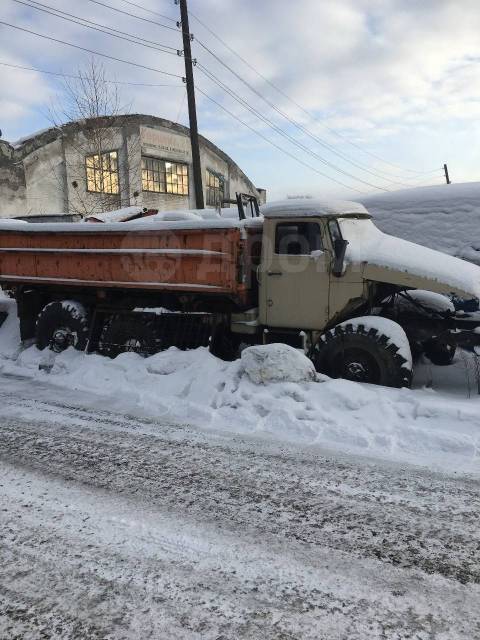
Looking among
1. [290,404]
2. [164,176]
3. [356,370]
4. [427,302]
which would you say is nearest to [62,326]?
[290,404]

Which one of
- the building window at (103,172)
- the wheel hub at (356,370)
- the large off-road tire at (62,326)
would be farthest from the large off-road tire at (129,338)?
the building window at (103,172)

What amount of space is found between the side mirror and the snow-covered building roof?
42 centimetres

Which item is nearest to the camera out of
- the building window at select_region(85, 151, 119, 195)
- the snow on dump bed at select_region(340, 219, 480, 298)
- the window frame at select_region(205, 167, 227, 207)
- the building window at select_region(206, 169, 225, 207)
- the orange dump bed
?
the snow on dump bed at select_region(340, 219, 480, 298)

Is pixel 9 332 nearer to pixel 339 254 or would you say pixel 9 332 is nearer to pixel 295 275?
pixel 295 275

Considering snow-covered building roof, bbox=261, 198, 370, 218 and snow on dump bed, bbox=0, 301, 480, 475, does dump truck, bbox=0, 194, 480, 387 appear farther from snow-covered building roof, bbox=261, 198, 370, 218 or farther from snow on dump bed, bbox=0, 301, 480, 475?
snow on dump bed, bbox=0, 301, 480, 475

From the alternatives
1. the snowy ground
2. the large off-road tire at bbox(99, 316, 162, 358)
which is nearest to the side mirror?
the snowy ground

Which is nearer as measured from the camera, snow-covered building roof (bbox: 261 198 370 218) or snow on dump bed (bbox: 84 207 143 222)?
snow-covered building roof (bbox: 261 198 370 218)

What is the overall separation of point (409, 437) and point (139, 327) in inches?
163

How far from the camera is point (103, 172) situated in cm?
2164

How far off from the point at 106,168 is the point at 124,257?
1717 cm

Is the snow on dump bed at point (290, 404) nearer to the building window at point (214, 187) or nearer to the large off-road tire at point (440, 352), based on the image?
the large off-road tire at point (440, 352)

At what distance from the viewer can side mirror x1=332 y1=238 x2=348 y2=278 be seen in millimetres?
5707

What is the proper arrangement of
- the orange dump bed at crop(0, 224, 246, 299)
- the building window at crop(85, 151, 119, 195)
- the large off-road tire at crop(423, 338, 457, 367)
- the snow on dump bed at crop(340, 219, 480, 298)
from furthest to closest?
→ the building window at crop(85, 151, 119, 195) < the large off-road tire at crop(423, 338, 457, 367) < the orange dump bed at crop(0, 224, 246, 299) < the snow on dump bed at crop(340, 219, 480, 298)

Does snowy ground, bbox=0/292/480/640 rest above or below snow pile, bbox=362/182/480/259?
below
